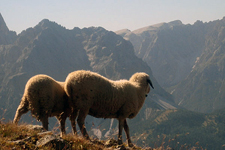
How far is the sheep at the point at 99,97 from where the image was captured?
11.2 meters

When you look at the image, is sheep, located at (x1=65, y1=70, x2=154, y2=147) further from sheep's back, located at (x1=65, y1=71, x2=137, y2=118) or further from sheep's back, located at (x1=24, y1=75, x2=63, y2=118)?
sheep's back, located at (x1=24, y1=75, x2=63, y2=118)

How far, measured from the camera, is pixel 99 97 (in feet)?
38.0

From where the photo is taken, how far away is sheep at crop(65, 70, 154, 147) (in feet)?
36.6

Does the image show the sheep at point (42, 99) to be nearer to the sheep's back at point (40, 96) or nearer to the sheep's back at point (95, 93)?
the sheep's back at point (40, 96)

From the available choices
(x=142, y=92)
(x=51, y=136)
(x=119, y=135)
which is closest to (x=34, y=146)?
(x=51, y=136)

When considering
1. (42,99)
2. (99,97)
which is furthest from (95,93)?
(42,99)

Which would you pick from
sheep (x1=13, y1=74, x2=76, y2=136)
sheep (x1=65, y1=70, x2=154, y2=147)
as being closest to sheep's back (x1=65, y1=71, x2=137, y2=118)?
sheep (x1=65, y1=70, x2=154, y2=147)

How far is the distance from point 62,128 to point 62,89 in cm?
208

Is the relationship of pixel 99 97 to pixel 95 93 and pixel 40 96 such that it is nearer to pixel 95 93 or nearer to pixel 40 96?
pixel 95 93

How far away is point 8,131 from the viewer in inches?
306

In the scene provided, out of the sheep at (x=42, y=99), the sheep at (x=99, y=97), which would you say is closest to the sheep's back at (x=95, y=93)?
the sheep at (x=99, y=97)

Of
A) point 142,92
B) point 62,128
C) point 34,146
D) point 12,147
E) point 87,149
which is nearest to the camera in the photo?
point 12,147

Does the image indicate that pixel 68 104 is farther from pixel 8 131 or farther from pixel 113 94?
pixel 8 131

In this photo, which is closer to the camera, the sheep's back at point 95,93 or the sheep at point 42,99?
the sheep's back at point 95,93
